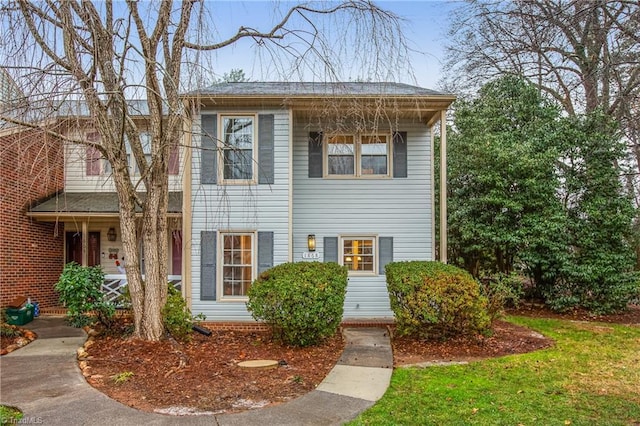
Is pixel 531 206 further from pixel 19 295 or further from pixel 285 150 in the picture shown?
pixel 19 295

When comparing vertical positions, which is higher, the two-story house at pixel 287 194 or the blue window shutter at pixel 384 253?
the two-story house at pixel 287 194

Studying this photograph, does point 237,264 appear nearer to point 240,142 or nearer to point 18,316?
point 240,142

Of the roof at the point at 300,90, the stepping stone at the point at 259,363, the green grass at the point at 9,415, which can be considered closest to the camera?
the green grass at the point at 9,415

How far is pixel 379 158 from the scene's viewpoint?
958 cm

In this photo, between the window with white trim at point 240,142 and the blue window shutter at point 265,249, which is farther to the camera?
the window with white trim at point 240,142

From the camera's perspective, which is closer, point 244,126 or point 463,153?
point 244,126

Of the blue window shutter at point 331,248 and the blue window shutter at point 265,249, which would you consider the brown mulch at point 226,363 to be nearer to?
the blue window shutter at point 265,249

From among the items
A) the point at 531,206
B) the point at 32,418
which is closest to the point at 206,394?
the point at 32,418

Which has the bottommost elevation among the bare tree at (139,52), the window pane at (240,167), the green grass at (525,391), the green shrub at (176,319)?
the green grass at (525,391)

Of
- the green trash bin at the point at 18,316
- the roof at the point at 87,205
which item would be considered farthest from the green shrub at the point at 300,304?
the green trash bin at the point at 18,316

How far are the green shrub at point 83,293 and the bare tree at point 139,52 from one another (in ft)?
4.64

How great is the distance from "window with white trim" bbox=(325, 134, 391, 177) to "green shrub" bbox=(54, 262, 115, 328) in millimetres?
5362

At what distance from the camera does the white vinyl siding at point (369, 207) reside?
9391 mm

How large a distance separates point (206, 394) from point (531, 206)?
8.70 meters
